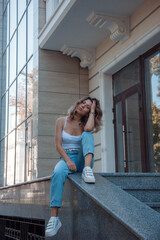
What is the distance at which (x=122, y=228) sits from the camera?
2494 millimetres

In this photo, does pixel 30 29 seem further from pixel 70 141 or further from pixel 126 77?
pixel 70 141

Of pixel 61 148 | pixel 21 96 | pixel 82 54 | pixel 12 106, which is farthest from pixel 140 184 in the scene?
pixel 12 106

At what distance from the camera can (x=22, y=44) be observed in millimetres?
11375

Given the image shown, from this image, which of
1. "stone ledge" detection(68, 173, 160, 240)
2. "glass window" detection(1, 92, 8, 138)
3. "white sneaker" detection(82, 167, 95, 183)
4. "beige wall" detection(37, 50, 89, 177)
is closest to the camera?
"stone ledge" detection(68, 173, 160, 240)

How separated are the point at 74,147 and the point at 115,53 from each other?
13.9 ft

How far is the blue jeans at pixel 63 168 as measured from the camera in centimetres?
363

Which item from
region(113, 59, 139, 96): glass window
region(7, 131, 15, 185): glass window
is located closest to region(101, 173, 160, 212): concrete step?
region(113, 59, 139, 96): glass window

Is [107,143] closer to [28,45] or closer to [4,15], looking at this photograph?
[28,45]

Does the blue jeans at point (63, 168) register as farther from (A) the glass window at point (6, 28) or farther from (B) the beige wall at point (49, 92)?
(A) the glass window at point (6, 28)

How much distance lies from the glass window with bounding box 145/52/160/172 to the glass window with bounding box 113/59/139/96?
0.44 metres

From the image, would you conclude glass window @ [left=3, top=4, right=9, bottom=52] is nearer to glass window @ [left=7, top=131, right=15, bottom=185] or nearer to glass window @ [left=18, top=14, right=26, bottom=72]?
glass window @ [left=18, top=14, right=26, bottom=72]

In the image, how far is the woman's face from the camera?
Result: 4344mm

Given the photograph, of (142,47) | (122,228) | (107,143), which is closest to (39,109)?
(107,143)

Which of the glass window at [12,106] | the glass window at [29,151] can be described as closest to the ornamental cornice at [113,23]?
the glass window at [29,151]
